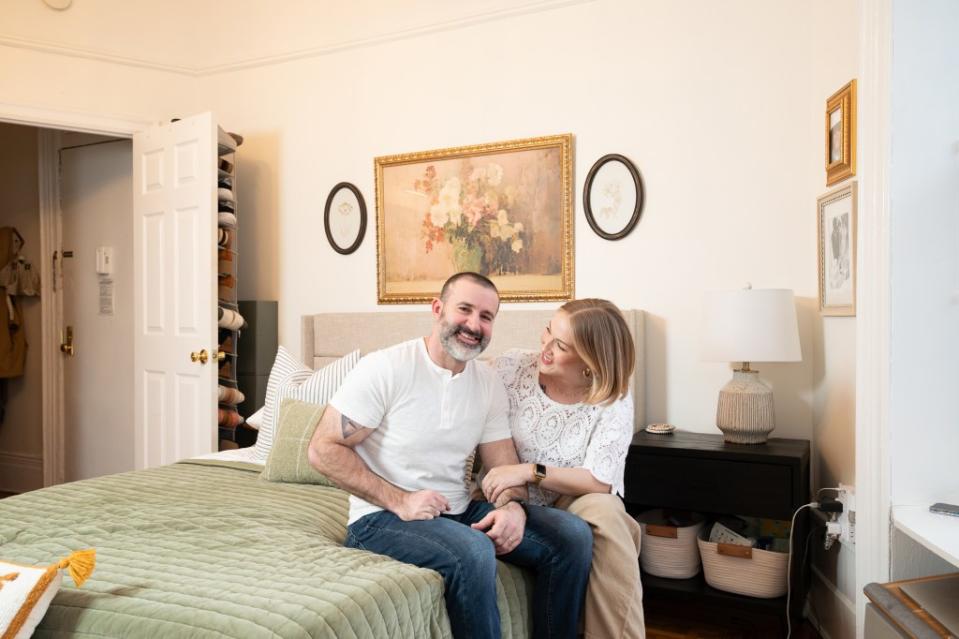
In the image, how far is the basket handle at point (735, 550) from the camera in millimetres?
2773

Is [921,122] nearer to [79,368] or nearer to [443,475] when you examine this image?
[443,475]

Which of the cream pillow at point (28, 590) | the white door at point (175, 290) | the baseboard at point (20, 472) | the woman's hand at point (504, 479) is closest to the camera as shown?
the cream pillow at point (28, 590)

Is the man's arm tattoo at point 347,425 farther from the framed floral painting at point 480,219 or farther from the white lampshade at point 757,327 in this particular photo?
the framed floral painting at point 480,219

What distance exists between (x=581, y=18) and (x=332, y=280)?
184 cm

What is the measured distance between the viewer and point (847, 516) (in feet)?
8.77

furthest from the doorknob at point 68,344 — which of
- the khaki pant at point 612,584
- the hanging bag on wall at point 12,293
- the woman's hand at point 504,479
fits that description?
the khaki pant at point 612,584

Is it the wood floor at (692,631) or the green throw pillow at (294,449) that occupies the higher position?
the green throw pillow at (294,449)

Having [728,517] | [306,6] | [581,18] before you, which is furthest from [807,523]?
[306,6]

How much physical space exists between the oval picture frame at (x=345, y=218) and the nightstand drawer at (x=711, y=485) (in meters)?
1.95

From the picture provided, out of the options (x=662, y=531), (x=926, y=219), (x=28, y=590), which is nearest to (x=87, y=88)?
(x=28, y=590)

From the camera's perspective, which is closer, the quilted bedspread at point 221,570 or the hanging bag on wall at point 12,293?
the quilted bedspread at point 221,570

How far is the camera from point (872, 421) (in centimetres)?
195

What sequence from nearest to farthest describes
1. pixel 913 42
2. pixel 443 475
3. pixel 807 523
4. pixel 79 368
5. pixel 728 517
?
pixel 913 42
pixel 443 475
pixel 807 523
pixel 728 517
pixel 79 368

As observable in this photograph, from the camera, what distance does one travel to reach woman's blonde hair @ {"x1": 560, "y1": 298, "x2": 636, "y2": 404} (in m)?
2.24
